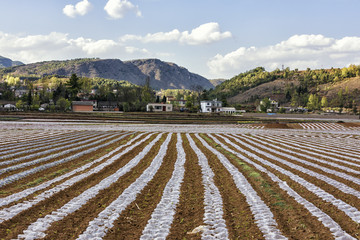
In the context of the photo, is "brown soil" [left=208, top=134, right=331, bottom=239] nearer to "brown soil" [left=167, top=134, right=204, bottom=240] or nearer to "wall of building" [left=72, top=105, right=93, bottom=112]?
"brown soil" [left=167, top=134, right=204, bottom=240]

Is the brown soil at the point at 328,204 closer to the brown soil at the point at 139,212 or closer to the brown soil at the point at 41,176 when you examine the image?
the brown soil at the point at 139,212

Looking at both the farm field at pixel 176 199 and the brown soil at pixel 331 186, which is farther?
the brown soil at pixel 331 186

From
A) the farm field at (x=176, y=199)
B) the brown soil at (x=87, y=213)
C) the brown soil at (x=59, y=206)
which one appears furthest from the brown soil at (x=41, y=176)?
the brown soil at (x=87, y=213)

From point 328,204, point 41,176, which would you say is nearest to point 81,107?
point 41,176

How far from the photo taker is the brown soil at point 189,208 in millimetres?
7455

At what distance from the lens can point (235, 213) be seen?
873cm

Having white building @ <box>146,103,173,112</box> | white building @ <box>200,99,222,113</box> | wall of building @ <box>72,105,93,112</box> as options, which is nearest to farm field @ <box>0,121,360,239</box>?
white building @ <box>146,103,173,112</box>

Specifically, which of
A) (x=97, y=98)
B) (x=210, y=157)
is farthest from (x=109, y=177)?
(x=97, y=98)

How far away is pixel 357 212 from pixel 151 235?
6.89m

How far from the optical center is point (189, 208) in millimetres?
9273

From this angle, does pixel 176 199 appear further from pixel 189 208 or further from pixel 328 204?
pixel 328 204

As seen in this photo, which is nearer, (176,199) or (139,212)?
(139,212)

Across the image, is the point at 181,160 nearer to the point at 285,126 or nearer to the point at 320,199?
the point at 320,199

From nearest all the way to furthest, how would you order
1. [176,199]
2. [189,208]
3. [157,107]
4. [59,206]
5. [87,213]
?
1. [87,213]
2. [59,206]
3. [189,208]
4. [176,199]
5. [157,107]
